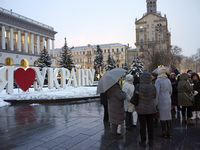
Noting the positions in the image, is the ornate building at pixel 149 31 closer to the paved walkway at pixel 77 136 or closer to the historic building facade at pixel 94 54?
the historic building facade at pixel 94 54

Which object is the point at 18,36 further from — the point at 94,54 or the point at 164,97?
the point at 164,97

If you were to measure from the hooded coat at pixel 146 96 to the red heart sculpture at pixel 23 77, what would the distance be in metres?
10.6

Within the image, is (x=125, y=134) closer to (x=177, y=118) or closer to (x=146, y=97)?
(x=146, y=97)

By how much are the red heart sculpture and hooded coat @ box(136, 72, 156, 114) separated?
10.6 meters

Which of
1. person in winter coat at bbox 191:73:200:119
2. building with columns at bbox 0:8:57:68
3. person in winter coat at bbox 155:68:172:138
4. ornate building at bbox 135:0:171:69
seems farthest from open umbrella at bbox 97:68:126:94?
ornate building at bbox 135:0:171:69

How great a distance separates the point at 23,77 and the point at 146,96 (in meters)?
10.8

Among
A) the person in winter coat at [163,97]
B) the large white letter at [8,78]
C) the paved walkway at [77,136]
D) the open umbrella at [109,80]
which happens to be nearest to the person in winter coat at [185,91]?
the paved walkway at [77,136]

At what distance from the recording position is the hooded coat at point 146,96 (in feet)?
14.0

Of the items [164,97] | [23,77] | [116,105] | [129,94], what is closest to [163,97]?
[164,97]

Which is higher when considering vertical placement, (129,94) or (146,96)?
(146,96)

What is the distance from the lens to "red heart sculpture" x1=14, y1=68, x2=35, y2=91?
12398 millimetres

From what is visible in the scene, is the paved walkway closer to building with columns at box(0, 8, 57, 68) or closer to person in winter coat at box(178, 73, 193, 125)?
person in winter coat at box(178, 73, 193, 125)

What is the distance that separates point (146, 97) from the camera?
14.0ft

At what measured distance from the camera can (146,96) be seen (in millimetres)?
4281
